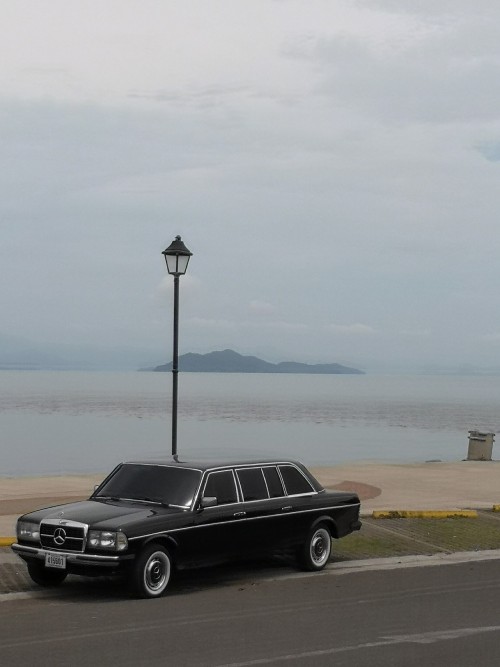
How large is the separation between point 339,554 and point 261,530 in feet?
7.59

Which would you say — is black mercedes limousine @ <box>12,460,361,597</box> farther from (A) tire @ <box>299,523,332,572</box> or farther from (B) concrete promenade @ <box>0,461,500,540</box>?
(B) concrete promenade @ <box>0,461,500,540</box>

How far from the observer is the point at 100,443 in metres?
64.8

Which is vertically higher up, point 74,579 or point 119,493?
point 119,493

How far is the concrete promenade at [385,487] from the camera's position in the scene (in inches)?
797

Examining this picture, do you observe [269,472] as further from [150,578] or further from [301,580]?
[150,578]

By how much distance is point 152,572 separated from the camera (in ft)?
41.2

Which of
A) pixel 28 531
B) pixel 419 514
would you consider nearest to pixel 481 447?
pixel 419 514

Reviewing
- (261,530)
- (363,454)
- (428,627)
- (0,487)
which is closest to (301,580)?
(261,530)

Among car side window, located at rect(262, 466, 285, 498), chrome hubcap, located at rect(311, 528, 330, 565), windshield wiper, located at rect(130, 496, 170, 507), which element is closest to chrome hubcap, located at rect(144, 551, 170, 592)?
windshield wiper, located at rect(130, 496, 170, 507)

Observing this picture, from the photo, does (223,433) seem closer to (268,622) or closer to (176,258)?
(176,258)

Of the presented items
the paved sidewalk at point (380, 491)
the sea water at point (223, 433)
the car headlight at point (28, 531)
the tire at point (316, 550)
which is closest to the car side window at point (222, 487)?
the tire at point (316, 550)

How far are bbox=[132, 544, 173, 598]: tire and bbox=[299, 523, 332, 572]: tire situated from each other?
7.28ft

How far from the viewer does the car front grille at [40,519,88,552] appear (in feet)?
40.4

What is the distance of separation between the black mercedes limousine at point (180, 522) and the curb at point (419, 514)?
12.0 ft
